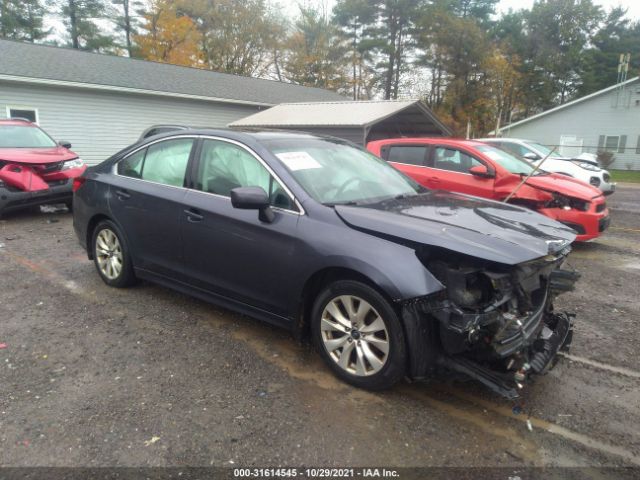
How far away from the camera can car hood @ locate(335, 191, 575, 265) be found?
9.09 feet

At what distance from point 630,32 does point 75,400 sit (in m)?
53.6

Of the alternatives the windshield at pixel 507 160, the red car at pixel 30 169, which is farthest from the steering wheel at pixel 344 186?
the red car at pixel 30 169

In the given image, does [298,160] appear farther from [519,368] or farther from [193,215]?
[519,368]

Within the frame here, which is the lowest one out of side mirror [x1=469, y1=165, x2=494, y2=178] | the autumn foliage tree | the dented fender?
the dented fender

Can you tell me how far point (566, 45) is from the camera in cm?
4322

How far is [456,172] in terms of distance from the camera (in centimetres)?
763

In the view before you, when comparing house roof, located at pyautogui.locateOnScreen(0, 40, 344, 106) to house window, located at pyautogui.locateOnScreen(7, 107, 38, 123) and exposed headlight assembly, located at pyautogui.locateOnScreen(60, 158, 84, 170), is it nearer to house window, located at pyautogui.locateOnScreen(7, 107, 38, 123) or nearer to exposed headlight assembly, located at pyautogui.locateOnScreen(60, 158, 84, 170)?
house window, located at pyautogui.locateOnScreen(7, 107, 38, 123)

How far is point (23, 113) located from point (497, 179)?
13385mm

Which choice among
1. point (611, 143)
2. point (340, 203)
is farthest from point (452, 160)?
point (611, 143)

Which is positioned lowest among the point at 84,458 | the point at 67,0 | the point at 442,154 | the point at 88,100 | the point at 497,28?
the point at 84,458

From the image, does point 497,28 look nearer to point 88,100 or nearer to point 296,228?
point 88,100

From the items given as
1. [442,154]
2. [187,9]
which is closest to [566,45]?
[187,9]

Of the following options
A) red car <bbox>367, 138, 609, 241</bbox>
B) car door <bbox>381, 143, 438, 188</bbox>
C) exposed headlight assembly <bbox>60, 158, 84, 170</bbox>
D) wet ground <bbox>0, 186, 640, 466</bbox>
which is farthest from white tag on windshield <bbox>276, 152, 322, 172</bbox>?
exposed headlight assembly <bbox>60, 158, 84, 170</bbox>

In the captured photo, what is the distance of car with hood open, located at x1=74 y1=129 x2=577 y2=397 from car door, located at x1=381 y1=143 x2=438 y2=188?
143 inches
